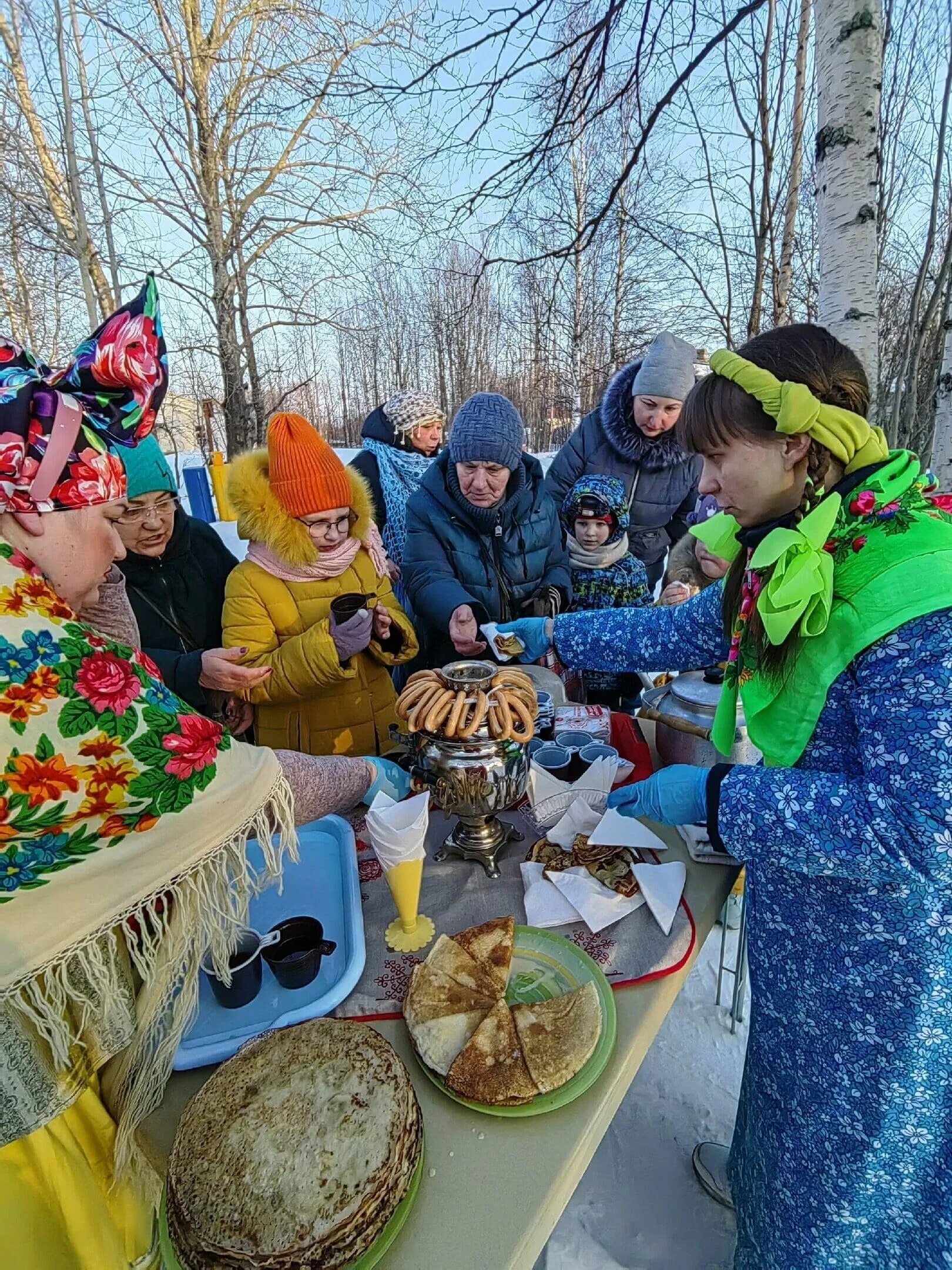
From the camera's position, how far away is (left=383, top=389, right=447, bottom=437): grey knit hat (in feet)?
14.4

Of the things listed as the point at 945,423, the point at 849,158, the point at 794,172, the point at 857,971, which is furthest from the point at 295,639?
the point at 794,172

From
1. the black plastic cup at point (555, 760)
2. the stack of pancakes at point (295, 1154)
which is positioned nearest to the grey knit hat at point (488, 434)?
the black plastic cup at point (555, 760)

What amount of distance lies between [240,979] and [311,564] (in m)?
1.53

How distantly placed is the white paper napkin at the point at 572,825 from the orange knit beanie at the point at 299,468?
1.43 m

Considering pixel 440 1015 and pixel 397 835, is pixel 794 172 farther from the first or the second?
pixel 440 1015

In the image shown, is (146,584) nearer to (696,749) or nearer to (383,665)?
(383,665)

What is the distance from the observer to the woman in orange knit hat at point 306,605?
2.22 meters

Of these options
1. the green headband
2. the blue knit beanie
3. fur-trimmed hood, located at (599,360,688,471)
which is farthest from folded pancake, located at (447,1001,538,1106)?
fur-trimmed hood, located at (599,360,688,471)

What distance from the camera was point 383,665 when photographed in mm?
2521

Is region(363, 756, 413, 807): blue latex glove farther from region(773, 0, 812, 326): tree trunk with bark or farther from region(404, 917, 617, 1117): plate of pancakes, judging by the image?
region(773, 0, 812, 326): tree trunk with bark

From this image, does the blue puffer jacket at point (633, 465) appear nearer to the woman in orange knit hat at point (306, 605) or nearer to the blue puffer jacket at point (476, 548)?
the blue puffer jacket at point (476, 548)

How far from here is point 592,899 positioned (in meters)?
1.41

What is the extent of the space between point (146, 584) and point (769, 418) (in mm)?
2365

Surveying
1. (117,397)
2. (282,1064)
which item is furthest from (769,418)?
(282,1064)
